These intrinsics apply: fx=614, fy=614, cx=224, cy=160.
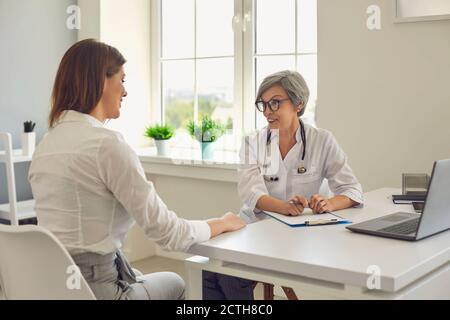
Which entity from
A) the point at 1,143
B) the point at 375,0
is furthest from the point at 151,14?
the point at 375,0

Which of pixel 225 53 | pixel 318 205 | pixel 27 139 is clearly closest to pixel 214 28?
pixel 225 53

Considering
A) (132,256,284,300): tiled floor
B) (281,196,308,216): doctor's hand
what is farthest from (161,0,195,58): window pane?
(281,196,308,216): doctor's hand

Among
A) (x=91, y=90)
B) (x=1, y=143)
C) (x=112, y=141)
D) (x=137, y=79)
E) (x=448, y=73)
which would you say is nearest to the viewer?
(x=112, y=141)

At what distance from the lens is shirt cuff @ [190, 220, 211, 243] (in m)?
1.72

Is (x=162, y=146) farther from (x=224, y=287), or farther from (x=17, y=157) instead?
(x=224, y=287)

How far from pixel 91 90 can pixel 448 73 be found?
5.91ft

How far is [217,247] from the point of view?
1688 millimetres

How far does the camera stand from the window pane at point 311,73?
3.56 m

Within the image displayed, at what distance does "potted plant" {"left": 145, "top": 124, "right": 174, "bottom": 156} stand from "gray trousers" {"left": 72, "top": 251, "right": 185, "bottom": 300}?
224 centimetres

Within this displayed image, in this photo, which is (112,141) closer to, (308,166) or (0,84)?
(308,166)

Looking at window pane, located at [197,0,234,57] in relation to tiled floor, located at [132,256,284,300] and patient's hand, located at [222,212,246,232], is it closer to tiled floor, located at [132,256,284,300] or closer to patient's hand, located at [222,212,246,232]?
tiled floor, located at [132,256,284,300]

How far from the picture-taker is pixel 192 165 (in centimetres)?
381

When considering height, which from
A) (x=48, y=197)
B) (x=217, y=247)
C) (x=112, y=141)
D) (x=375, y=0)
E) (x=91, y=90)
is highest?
(x=375, y=0)

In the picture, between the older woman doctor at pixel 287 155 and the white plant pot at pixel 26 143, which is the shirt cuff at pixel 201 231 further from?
the white plant pot at pixel 26 143
